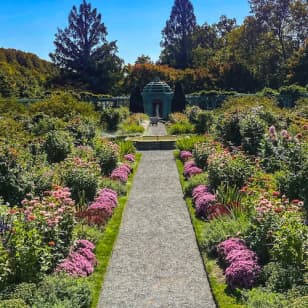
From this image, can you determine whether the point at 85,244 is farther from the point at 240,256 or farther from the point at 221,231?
the point at 240,256

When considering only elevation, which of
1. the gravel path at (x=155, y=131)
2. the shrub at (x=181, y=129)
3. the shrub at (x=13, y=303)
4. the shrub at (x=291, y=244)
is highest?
the shrub at (x=291, y=244)

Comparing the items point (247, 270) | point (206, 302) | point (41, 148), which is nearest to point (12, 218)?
point (206, 302)

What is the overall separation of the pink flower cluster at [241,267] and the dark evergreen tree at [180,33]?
5876cm

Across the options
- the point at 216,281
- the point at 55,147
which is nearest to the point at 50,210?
the point at 216,281

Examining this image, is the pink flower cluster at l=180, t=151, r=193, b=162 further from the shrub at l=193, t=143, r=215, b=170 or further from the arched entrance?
the arched entrance

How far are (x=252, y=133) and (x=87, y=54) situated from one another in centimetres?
4045

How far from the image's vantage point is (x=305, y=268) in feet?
19.7

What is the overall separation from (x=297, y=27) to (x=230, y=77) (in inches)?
370

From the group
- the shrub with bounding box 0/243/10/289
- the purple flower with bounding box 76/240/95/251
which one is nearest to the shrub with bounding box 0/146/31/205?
the purple flower with bounding box 76/240/95/251

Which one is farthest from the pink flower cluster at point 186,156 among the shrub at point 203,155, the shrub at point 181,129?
the shrub at point 181,129

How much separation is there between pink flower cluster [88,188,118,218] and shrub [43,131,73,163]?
3.21 metres

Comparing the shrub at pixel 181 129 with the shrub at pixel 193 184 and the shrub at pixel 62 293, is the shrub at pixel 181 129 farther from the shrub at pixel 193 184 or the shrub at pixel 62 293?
the shrub at pixel 62 293

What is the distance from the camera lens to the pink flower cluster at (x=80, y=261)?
22.2 ft

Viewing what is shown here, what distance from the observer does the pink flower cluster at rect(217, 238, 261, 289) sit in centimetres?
652
